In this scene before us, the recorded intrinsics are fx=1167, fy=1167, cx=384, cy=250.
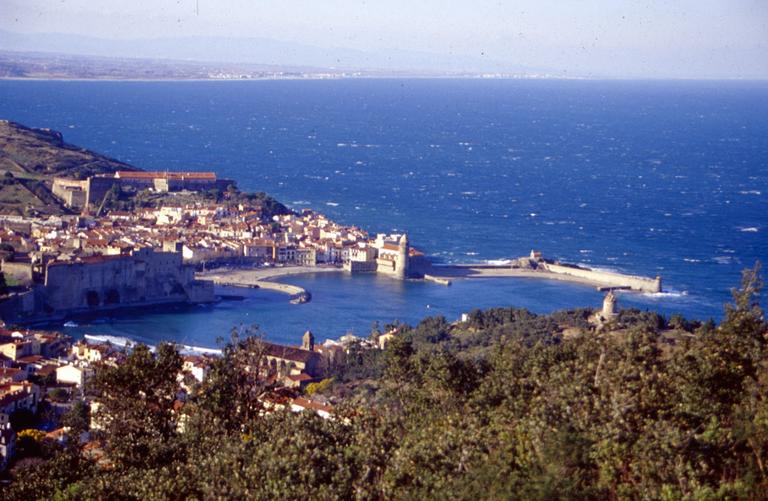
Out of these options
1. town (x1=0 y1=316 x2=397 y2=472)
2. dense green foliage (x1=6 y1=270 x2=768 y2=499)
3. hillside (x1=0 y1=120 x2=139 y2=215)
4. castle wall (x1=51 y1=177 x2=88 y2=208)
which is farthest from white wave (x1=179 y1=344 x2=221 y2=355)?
castle wall (x1=51 y1=177 x2=88 y2=208)

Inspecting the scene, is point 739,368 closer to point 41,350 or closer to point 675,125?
point 41,350

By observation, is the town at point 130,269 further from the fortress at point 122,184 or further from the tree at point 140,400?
the tree at point 140,400

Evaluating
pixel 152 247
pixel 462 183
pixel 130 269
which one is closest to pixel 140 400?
pixel 130 269

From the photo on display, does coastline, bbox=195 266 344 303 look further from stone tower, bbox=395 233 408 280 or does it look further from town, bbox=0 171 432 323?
stone tower, bbox=395 233 408 280

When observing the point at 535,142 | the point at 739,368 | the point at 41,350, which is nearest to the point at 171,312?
the point at 41,350

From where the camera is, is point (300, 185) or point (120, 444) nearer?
point (120, 444)

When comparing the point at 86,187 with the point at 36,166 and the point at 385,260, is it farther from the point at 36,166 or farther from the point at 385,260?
the point at 385,260

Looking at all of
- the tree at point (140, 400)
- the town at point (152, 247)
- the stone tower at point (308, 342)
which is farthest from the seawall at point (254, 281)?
the tree at point (140, 400)
